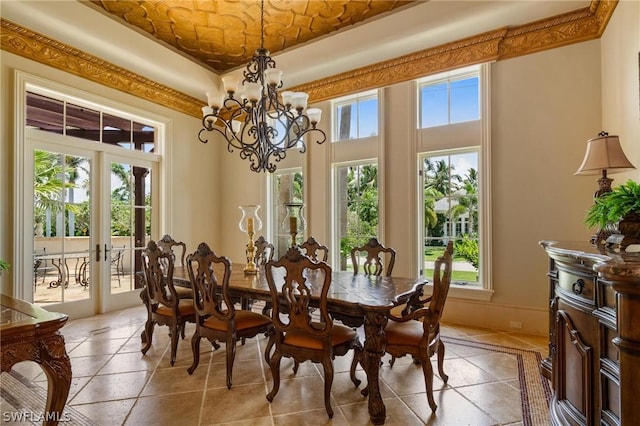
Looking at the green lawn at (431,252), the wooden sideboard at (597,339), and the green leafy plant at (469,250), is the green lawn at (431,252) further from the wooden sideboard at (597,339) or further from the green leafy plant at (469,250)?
the wooden sideboard at (597,339)

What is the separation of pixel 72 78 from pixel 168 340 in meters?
3.41

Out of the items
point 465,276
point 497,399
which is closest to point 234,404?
point 497,399

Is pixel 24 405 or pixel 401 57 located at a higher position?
pixel 401 57

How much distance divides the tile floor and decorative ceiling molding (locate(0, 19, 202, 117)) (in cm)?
323

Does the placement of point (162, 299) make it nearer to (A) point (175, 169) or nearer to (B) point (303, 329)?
(B) point (303, 329)

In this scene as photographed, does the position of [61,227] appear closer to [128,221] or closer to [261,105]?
[128,221]

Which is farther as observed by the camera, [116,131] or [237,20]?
[116,131]

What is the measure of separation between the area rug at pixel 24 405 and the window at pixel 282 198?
11.5 ft

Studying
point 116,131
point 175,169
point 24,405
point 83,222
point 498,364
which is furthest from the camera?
point 175,169

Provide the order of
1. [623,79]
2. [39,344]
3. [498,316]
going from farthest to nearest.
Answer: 1. [498,316]
2. [623,79]
3. [39,344]

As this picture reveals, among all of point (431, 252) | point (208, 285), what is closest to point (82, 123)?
point (208, 285)

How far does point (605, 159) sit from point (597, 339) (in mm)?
1375

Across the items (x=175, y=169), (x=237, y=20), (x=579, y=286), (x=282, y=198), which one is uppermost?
(x=237, y=20)

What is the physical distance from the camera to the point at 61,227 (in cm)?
411
